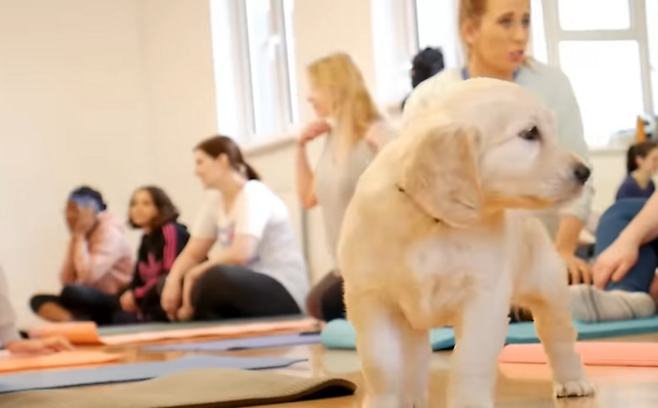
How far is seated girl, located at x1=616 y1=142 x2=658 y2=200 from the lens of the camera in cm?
308

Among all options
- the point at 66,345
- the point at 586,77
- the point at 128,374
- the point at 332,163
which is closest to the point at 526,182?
the point at 128,374

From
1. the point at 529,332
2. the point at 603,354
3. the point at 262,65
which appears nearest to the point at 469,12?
the point at 529,332

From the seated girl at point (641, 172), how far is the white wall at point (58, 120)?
12.8 ft

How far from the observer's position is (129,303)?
186 inches

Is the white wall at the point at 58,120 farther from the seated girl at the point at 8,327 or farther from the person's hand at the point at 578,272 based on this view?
the seated girl at the point at 8,327

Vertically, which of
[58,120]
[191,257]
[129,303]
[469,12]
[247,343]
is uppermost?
[58,120]

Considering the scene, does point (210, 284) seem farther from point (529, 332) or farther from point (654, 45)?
point (529, 332)

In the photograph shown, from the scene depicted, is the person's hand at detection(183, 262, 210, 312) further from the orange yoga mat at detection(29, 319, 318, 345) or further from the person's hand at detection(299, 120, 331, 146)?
the person's hand at detection(299, 120, 331, 146)

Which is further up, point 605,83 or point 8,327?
point 605,83

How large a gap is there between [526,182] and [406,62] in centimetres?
329

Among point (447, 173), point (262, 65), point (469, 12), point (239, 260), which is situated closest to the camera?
point (447, 173)

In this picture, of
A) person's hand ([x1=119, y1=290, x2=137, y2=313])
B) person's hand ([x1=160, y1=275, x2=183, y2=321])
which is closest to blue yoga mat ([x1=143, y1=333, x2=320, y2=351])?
person's hand ([x1=160, y1=275, x2=183, y2=321])

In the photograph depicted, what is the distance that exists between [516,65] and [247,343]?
108 cm

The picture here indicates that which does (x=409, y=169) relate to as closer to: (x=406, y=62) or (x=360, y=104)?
(x=360, y=104)
